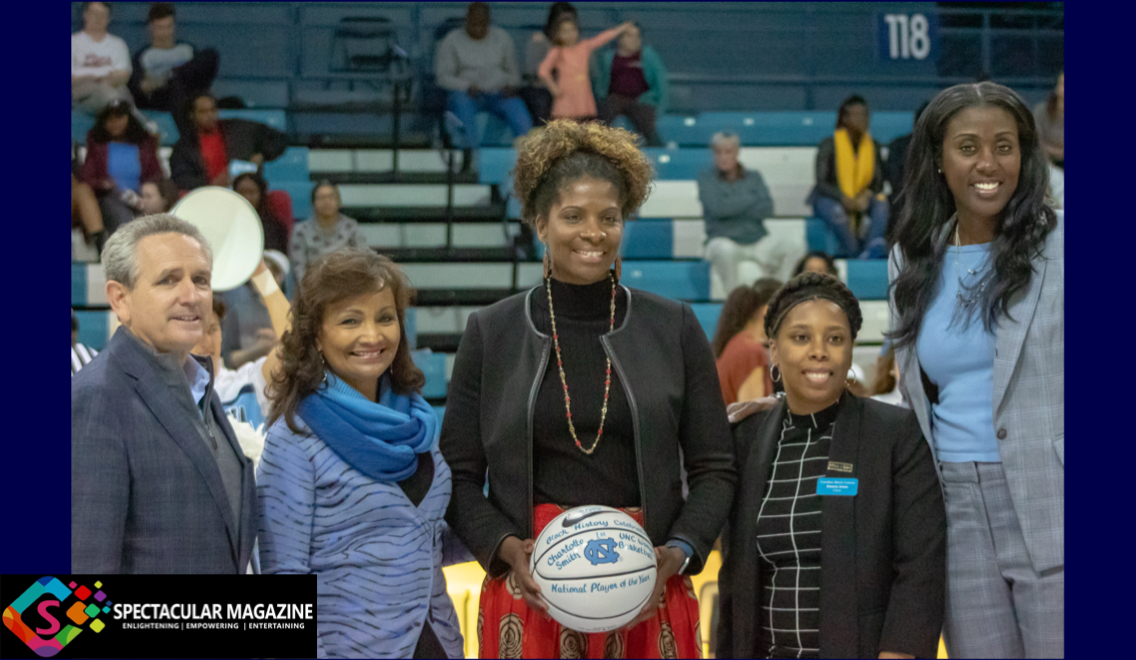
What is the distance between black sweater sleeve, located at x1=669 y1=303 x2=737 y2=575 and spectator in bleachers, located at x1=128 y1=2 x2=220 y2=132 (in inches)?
225

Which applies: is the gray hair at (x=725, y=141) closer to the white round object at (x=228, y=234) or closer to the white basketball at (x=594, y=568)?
the white round object at (x=228, y=234)

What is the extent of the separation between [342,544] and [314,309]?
1.63 feet

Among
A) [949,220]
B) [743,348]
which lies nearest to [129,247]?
[949,220]

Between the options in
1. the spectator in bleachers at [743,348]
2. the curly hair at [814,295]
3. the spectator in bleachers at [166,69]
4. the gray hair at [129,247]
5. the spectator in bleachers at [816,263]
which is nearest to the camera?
the gray hair at [129,247]

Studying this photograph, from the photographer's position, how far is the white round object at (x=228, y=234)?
11.9ft

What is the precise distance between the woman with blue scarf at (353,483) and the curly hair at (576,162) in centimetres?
38

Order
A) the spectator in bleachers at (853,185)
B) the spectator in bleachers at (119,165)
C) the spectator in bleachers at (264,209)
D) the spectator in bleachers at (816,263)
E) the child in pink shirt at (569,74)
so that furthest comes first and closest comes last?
the child in pink shirt at (569,74) → the spectator in bleachers at (853,185) → the spectator in bleachers at (119,165) → the spectator in bleachers at (264,209) → the spectator in bleachers at (816,263)

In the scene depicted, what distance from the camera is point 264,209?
6.44 meters

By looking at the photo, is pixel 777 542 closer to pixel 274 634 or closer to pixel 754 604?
pixel 754 604

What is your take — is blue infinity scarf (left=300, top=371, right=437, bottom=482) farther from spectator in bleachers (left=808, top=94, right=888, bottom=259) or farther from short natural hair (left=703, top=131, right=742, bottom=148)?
spectator in bleachers (left=808, top=94, right=888, bottom=259)

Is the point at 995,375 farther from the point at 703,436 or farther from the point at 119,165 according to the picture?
the point at 119,165

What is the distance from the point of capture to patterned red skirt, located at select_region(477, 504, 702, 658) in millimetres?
2252
